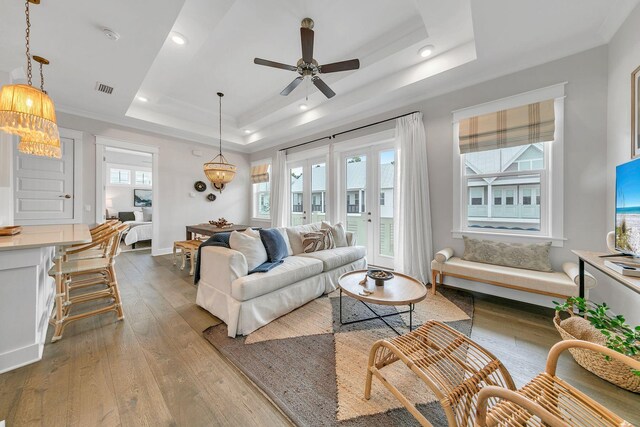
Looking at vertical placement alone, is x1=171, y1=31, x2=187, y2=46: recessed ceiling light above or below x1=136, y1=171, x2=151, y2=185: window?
above

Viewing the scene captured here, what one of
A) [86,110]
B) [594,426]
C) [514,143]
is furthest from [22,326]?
[514,143]

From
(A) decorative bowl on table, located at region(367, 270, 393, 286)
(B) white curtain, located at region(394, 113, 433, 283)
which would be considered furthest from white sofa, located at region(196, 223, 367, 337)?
(B) white curtain, located at region(394, 113, 433, 283)

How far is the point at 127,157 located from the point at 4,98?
7.61 meters

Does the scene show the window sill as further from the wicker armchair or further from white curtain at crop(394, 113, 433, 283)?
the wicker armchair

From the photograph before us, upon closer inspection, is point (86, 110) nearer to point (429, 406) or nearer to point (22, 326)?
point (22, 326)

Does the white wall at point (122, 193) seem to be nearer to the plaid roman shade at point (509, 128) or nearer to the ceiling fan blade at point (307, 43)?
the ceiling fan blade at point (307, 43)

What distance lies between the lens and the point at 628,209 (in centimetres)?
169

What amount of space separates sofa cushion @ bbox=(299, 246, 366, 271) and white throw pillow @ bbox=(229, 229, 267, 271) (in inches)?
27.6

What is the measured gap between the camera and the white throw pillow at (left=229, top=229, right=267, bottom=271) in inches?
94.3

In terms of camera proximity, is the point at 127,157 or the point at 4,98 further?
the point at 127,157

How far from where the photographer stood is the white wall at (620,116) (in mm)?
1907

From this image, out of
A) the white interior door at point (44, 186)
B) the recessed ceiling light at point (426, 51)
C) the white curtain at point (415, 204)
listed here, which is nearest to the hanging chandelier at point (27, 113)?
the white interior door at point (44, 186)

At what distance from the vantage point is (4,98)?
5.78 feet

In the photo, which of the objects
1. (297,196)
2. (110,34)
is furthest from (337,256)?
(110,34)
